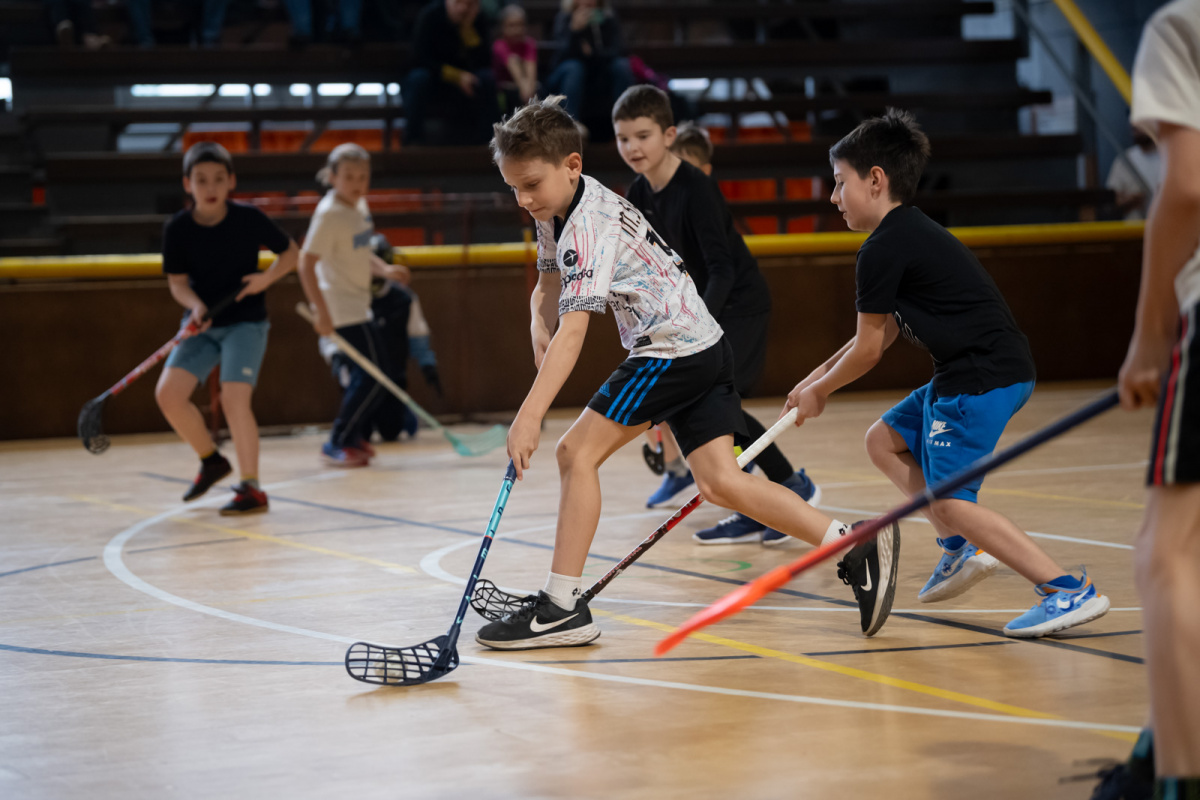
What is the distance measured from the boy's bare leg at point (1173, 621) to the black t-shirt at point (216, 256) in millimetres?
4797

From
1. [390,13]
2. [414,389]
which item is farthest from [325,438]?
[390,13]

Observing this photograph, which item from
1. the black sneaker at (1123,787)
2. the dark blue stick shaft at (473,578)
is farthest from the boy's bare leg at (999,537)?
the black sneaker at (1123,787)

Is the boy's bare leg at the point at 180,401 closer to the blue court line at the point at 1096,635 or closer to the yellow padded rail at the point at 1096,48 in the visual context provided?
the blue court line at the point at 1096,635

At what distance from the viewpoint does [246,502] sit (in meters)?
6.02

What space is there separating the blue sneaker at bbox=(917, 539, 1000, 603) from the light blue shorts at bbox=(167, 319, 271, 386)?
11.0 ft

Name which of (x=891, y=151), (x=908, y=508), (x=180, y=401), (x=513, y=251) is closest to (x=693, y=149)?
(x=891, y=151)

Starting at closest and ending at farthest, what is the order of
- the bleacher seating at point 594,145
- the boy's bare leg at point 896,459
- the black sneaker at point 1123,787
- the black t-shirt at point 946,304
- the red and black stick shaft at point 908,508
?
the black sneaker at point 1123,787 → the red and black stick shaft at point 908,508 → the black t-shirt at point 946,304 → the boy's bare leg at point 896,459 → the bleacher seating at point 594,145

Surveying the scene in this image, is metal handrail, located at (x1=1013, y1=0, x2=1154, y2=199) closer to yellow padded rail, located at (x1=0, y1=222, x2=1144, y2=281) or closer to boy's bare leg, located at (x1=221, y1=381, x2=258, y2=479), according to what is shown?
yellow padded rail, located at (x1=0, y1=222, x2=1144, y2=281)

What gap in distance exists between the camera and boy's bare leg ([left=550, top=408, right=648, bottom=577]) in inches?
139

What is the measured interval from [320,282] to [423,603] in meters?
4.27

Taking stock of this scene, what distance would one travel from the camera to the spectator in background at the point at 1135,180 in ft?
37.0

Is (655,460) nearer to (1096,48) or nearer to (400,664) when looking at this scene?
(400,664)

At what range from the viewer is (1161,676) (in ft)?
6.66

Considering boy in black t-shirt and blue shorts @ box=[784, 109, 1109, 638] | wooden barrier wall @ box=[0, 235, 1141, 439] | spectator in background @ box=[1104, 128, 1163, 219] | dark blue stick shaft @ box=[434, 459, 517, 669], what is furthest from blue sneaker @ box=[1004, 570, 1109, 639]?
spectator in background @ box=[1104, 128, 1163, 219]
